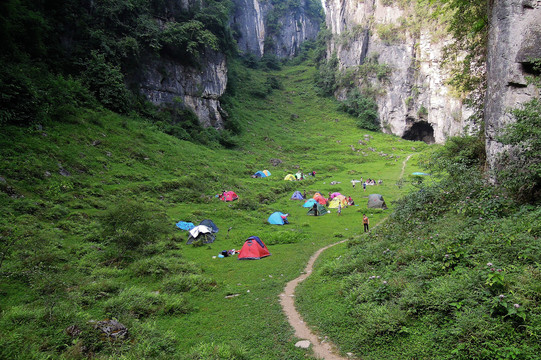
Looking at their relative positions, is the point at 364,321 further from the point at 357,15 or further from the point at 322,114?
the point at 357,15

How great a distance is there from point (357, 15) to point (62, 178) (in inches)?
2989

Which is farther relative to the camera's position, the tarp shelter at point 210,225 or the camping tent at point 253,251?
the tarp shelter at point 210,225

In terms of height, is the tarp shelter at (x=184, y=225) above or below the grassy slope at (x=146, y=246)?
below

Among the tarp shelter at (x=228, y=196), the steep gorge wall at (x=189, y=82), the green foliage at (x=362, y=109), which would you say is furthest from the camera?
the green foliage at (x=362, y=109)

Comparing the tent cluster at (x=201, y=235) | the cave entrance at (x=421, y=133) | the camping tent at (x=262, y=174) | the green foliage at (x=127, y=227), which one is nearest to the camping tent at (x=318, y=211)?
the tent cluster at (x=201, y=235)

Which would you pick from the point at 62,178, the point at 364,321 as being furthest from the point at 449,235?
the point at 62,178

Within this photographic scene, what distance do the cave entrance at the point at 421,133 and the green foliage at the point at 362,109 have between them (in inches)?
268

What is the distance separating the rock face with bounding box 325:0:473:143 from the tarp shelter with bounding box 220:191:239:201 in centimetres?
3926

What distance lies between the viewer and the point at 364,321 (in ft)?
23.1

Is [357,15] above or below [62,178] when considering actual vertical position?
above

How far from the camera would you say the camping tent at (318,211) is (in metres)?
25.0

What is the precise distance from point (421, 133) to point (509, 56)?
54650 mm

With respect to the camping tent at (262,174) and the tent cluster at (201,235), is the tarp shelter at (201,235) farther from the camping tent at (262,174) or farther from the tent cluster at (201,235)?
the camping tent at (262,174)

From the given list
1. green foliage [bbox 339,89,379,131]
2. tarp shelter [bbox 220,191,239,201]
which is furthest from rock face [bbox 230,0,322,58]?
tarp shelter [bbox 220,191,239,201]
